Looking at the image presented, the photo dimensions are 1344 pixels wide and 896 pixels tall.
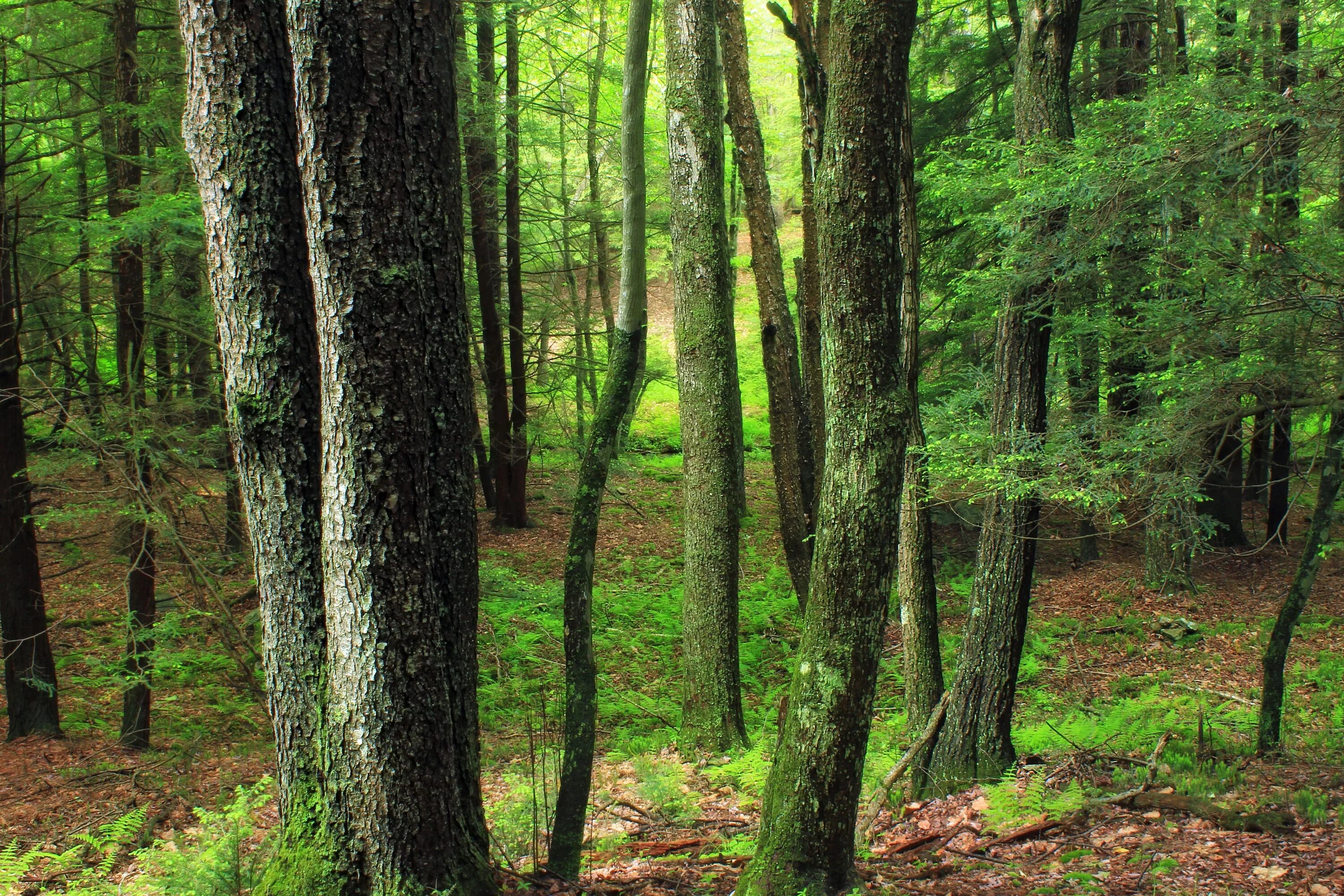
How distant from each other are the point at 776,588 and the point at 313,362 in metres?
10.8

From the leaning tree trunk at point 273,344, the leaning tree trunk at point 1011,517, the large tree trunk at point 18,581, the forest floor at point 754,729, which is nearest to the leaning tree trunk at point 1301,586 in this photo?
the forest floor at point 754,729

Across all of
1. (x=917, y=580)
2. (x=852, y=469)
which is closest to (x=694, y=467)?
(x=917, y=580)

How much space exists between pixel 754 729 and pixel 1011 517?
351 cm

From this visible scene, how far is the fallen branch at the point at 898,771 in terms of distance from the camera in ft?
17.1

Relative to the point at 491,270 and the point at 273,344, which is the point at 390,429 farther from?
the point at 491,270

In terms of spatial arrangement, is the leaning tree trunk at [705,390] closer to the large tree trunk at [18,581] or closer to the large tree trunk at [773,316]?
the large tree trunk at [773,316]

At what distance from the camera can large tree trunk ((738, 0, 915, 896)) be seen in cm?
339

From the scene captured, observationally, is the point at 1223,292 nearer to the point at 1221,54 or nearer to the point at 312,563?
the point at 1221,54

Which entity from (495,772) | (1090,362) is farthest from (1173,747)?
(495,772)

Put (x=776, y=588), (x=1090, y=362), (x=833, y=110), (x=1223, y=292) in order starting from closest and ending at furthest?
1. (x=833, y=110)
2. (x=1223, y=292)
3. (x=1090, y=362)
4. (x=776, y=588)

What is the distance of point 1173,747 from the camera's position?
627 cm

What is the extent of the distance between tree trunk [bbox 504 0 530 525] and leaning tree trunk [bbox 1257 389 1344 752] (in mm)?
10479

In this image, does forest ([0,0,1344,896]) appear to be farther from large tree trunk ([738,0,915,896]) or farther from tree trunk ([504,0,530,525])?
tree trunk ([504,0,530,525])

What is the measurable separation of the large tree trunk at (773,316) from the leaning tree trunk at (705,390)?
1.58m
